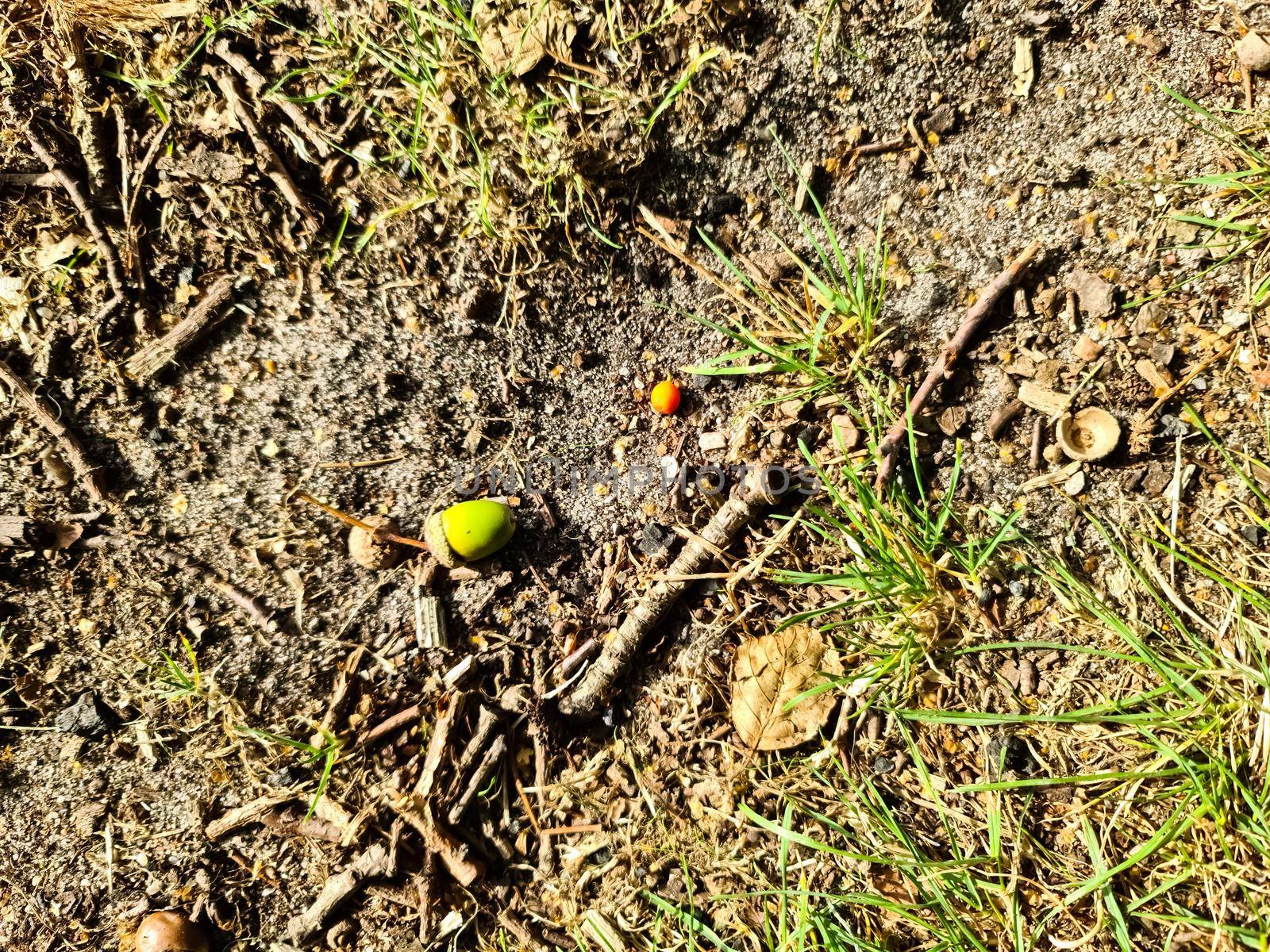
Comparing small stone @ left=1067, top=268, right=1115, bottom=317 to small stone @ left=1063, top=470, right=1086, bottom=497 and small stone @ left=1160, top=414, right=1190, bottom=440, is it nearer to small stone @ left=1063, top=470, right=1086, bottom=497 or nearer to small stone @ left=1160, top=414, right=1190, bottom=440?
small stone @ left=1160, top=414, right=1190, bottom=440

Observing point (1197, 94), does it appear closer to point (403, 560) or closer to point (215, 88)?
point (403, 560)

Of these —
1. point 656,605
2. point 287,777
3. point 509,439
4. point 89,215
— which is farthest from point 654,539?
point 89,215

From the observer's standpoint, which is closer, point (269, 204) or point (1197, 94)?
point (1197, 94)

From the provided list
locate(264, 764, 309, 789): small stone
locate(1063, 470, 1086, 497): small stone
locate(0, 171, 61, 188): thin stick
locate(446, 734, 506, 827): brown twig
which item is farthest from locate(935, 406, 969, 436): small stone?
locate(0, 171, 61, 188): thin stick

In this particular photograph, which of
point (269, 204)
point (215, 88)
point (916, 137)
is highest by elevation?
point (215, 88)

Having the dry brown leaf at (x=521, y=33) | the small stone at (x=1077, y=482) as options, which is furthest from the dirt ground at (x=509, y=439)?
the dry brown leaf at (x=521, y=33)

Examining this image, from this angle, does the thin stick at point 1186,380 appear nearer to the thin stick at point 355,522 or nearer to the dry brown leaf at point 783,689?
the dry brown leaf at point 783,689

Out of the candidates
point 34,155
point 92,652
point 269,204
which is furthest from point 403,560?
point 34,155
